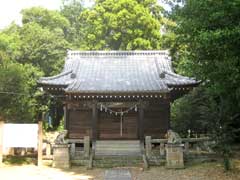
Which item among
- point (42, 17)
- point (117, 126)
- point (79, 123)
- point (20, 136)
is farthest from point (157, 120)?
point (42, 17)

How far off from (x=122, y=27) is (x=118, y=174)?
2403cm

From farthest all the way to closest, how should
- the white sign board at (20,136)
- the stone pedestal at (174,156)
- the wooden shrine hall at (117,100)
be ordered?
the wooden shrine hall at (117,100)
the white sign board at (20,136)
the stone pedestal at (174,156)

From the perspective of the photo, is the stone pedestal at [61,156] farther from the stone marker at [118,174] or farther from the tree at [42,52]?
the tree at [42,52]

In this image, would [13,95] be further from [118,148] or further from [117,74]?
[118,148]

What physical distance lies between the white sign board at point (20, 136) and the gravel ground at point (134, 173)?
112 centimetres

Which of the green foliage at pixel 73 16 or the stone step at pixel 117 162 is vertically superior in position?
the green foliage at pixel 73 16

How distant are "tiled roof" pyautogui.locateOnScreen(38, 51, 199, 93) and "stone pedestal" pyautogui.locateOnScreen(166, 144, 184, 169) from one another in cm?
399

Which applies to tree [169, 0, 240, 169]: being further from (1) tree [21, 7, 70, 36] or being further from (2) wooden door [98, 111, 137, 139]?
(1) tree [21, 7, 70, 36]

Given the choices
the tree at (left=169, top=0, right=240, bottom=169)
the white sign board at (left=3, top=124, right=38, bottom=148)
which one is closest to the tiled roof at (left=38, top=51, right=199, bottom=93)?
the white sign board at (left=3, top=124, right=38, bottom=148)

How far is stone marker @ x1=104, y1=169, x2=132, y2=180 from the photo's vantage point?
14.1m

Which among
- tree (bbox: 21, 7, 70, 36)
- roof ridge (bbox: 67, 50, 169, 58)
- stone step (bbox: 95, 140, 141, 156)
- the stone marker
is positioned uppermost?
tree (bbox: 21, 7, 70, 36)

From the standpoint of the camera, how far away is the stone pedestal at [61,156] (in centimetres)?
1697

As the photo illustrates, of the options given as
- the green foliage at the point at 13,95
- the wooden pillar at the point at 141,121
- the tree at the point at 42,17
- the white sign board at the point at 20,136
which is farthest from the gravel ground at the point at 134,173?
the tree at the point at 42,17

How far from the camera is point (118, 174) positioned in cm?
1503
